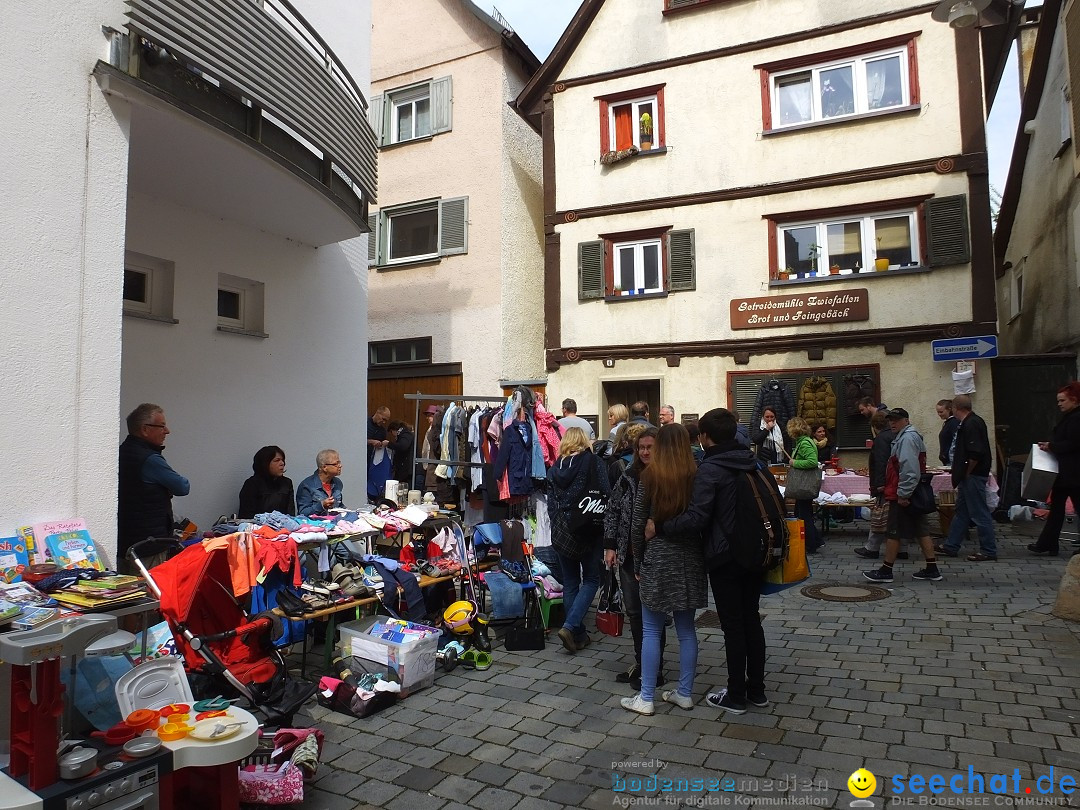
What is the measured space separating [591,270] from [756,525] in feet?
36.1

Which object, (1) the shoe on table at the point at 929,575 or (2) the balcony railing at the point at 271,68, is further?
(1) the shoe on table at the point at 929,575

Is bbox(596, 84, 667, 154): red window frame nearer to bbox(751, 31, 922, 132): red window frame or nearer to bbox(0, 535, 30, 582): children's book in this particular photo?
bbox(751, 31, 922, 132): red window frame

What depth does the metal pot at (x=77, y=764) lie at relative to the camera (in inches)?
108

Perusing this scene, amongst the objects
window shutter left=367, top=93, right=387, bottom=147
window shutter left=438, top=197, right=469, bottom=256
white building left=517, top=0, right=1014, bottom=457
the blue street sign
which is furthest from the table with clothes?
window shutter left=367, top=93, right=387, bottom=147

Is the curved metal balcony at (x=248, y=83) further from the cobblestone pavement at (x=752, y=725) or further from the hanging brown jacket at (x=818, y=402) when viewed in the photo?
the hanging brown jacket at (x=818, y=402)

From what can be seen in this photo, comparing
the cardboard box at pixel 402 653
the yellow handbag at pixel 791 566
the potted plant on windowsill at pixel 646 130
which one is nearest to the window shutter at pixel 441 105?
the potted plant on windowsill at pixel 646 130

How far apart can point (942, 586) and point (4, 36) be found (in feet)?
29.6

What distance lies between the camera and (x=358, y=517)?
6828 millimetres

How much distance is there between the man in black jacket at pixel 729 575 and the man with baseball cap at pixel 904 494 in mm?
3667

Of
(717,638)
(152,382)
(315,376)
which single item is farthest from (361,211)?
(717,638)

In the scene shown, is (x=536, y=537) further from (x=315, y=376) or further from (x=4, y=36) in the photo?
(x=4, y=36)

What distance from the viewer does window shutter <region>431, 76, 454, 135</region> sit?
1630 cm

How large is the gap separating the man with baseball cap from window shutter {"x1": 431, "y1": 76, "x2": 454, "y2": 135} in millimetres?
12111

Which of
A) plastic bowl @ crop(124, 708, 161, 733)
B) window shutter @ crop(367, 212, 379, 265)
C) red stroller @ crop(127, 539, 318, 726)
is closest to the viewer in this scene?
plastic bowl @ crop(124, 708, 161, 733)
